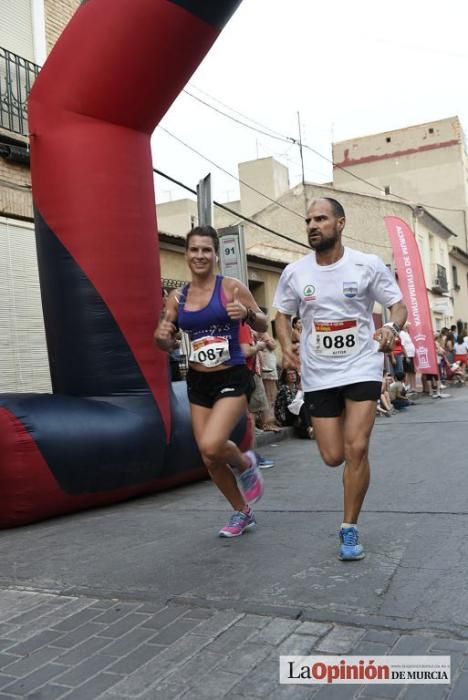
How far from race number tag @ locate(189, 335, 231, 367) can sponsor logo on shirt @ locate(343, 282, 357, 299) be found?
825 millimetres

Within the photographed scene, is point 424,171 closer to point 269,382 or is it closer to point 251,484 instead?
point 269,382

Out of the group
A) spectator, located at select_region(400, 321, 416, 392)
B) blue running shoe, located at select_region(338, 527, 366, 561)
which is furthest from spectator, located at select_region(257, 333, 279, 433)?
spectator, located at select_region(400, 321, 416, 392)

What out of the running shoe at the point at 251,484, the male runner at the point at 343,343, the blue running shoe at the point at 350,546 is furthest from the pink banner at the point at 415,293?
the blue running shoe at the point at 350,546

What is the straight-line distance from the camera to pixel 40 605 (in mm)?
3453

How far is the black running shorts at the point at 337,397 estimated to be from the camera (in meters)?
3.88

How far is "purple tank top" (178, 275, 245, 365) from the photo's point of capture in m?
4.37

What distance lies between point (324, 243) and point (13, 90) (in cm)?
738

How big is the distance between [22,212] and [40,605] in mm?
7095

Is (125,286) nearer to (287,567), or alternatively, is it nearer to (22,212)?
(287,567)

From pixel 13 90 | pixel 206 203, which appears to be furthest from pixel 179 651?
pixel 13 90

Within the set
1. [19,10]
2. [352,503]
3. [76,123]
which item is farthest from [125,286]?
[19,10]

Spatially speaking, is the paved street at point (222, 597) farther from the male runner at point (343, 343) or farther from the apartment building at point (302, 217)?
the apartment building at point (302, 217)

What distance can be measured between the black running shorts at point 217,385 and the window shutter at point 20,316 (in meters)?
5.51

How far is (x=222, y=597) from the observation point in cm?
334
